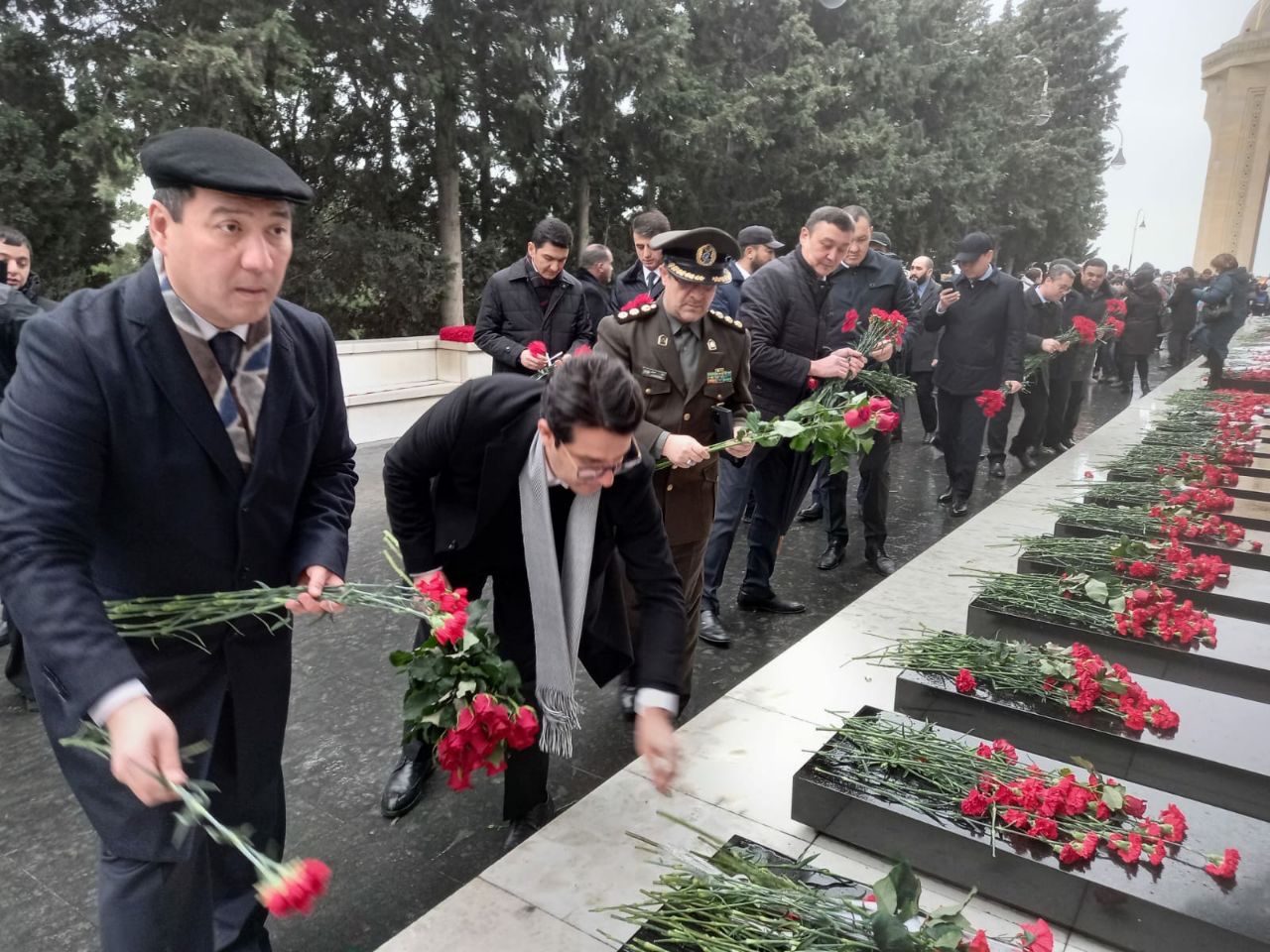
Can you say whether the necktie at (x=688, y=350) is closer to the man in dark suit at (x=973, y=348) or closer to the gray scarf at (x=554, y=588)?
the gray scarf at (x=554, y=588)

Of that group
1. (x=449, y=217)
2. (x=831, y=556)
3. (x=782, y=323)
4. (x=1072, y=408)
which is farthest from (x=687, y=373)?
(x=449, y=217)

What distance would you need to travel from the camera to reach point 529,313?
5629mm

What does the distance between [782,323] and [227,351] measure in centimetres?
321

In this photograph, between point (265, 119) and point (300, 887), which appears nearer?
point (300, 887)

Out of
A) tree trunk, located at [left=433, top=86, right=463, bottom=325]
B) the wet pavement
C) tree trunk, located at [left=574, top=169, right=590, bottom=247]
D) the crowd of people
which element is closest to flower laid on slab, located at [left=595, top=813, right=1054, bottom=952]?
the crowd of people

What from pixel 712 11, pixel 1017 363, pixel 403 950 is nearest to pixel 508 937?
pixel 403 950

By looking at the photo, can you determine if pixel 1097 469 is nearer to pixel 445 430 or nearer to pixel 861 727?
pixel 861 727

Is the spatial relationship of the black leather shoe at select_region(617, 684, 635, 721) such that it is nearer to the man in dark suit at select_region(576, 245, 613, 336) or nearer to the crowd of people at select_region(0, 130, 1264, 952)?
the crowd of people at select_region(0, 130, 1264, 952)

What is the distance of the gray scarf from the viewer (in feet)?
7.65

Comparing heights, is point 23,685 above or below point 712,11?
below

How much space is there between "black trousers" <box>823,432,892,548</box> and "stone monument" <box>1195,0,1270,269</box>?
24.6 metres

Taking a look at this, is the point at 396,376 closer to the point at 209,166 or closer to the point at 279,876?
the point at 209,166

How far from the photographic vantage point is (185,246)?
1570 millimetres

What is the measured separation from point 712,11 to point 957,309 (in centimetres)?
1091
